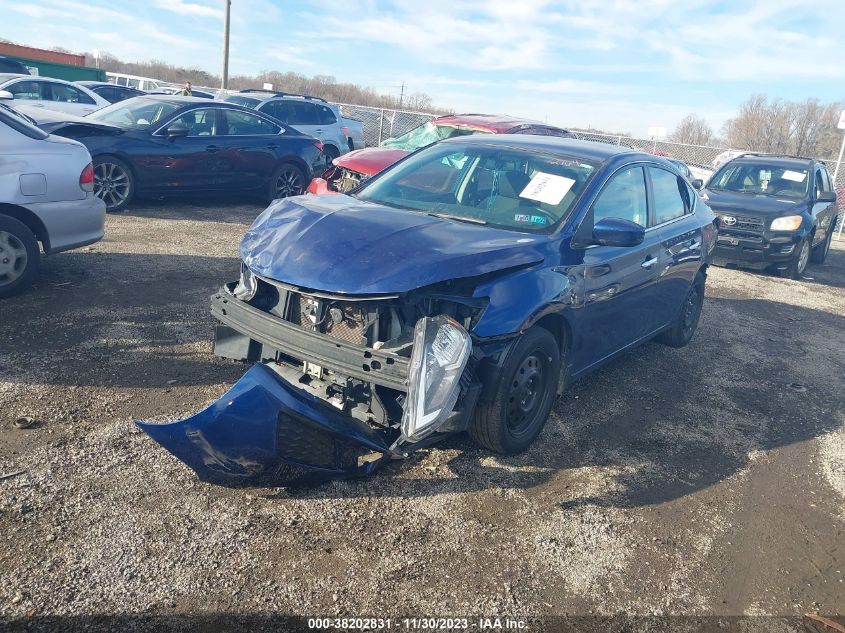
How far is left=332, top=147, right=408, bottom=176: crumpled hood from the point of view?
879 centimetres

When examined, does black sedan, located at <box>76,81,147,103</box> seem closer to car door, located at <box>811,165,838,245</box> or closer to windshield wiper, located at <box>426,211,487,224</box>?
car door, located at <box>811,165,838,245</box>

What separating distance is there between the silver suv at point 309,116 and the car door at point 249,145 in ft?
12.3

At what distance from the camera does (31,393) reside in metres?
4.12

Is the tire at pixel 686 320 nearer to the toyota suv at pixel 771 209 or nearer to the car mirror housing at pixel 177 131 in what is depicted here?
the toyota suv at pixel 771 209

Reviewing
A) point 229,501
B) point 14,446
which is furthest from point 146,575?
point 14,446

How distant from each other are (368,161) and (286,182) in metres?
3.04

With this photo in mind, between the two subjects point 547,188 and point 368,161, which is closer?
point 547,188

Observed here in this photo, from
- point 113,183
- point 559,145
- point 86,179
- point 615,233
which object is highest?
point 559,145

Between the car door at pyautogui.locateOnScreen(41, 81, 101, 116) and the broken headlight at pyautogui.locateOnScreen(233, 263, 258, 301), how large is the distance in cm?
1317

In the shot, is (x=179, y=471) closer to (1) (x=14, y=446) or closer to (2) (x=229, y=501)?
(2) (x=229, y=501)

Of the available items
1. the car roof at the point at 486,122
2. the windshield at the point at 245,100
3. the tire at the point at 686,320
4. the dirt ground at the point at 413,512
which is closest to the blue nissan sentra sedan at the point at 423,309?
the dirt ground at the point at 413,512

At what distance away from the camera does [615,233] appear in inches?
165

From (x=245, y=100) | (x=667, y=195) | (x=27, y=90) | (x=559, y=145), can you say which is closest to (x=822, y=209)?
(x=667, y=195)

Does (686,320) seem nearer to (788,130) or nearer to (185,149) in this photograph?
(185,149)
